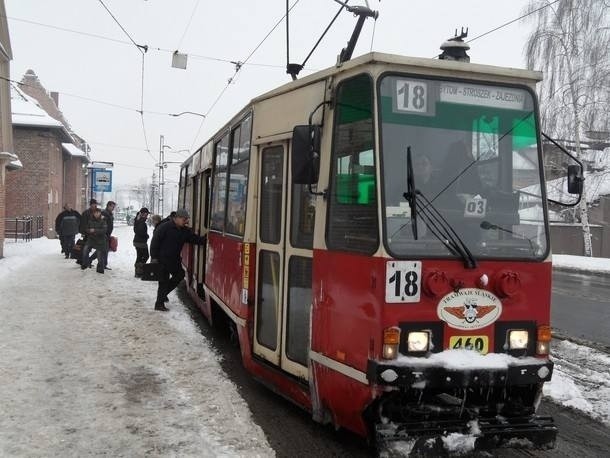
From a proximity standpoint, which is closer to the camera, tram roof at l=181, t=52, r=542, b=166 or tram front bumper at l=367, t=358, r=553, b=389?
tram front bumper at l=367, t=358, r=553, b=389

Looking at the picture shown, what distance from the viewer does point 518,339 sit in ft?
13.6

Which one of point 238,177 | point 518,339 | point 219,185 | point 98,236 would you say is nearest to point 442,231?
point 518,339

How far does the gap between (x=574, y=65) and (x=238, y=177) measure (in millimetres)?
25810

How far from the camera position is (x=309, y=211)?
479 centimetres

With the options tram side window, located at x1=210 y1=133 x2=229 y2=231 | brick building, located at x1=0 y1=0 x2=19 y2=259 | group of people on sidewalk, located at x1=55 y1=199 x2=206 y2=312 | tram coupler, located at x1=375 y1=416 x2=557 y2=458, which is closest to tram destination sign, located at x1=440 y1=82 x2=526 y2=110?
tram coupler, located at x1=375 y1=416 x2=557 y2=458

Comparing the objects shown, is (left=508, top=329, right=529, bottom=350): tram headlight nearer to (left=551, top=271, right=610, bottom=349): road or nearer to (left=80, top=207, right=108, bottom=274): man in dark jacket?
(left=551, top=271, right=610, bottom=349): road

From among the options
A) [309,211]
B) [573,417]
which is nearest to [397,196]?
[309,211]

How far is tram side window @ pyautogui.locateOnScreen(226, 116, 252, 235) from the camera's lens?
6.03 metres

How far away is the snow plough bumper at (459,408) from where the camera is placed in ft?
12.4

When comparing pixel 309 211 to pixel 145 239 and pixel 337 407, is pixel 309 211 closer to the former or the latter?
pixel 337 407

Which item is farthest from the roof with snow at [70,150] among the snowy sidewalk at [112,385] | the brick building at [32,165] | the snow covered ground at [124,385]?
the snow covered ground at [124,385]

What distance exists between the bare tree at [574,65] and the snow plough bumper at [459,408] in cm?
2558

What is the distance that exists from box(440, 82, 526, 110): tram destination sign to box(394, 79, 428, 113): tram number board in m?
0.14

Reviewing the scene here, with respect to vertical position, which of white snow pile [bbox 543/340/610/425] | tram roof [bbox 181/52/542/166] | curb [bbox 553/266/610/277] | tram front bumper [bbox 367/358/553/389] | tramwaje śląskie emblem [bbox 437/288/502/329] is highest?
tram roof [bbox 181/52/542/166]
